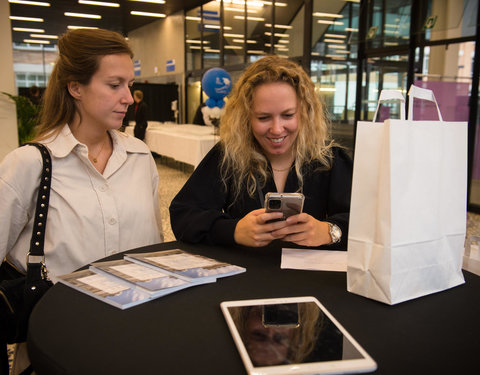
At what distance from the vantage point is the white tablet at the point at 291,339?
0.67 meters

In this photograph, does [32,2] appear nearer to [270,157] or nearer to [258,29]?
[258,29]

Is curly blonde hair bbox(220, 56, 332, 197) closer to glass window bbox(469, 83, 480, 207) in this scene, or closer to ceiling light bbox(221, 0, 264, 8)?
glass window bbox(469, 83, 480, 207)

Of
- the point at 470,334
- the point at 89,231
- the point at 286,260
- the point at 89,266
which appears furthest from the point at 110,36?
the point at 470,334

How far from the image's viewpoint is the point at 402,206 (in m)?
0.96

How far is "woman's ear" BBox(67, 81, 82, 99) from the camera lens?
1.63m

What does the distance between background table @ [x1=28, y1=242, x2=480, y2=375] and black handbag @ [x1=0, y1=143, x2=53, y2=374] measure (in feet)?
0.94

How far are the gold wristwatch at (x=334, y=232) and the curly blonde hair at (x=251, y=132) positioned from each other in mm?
272

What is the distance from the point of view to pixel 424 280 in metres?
1.01

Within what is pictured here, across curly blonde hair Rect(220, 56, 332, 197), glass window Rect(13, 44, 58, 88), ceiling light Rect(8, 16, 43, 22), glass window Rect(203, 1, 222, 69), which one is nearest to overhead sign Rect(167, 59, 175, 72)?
glass window Rect(203, 1, 222, 69)

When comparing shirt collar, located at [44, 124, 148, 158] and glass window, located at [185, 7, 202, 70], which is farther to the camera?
glass window, located at [185, 7, 202, 70]

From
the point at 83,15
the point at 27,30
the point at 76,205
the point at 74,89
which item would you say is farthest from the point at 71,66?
the point at 27,30

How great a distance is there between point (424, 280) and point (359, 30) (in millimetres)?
7111

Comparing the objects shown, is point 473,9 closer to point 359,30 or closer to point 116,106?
point 359,30

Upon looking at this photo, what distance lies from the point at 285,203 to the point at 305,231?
0.14m
